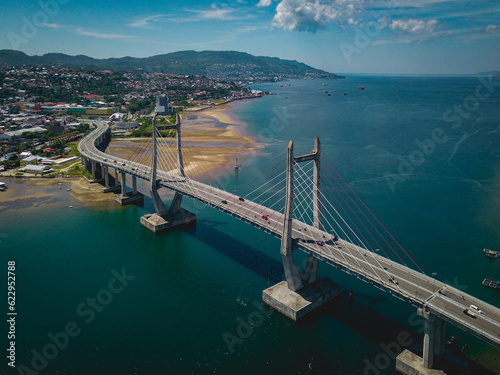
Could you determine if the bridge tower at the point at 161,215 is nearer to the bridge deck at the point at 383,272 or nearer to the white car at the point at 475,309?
the bridge deck at the point at 383,272

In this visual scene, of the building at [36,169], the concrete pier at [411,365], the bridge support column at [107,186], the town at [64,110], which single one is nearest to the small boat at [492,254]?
the concrete pier at [411,365]

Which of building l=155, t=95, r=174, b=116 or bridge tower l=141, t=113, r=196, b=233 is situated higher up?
building l=155, t=95, r=174, b=116

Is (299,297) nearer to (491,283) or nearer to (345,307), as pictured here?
(345,307)

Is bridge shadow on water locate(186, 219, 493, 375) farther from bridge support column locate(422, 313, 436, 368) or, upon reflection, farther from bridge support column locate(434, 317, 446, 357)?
bridge support column locate(422, 313, 436, 368)

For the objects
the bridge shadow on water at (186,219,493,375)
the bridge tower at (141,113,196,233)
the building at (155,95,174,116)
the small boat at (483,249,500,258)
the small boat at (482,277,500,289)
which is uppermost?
the building at (155,95,174,116)

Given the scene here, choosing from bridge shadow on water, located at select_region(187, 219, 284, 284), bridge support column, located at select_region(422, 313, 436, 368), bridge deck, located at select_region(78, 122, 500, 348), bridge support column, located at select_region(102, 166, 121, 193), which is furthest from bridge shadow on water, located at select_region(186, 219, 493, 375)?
bridge support column, located at select_region(102, 166, 121, 193)

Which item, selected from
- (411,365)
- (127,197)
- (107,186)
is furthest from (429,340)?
(107,186)
